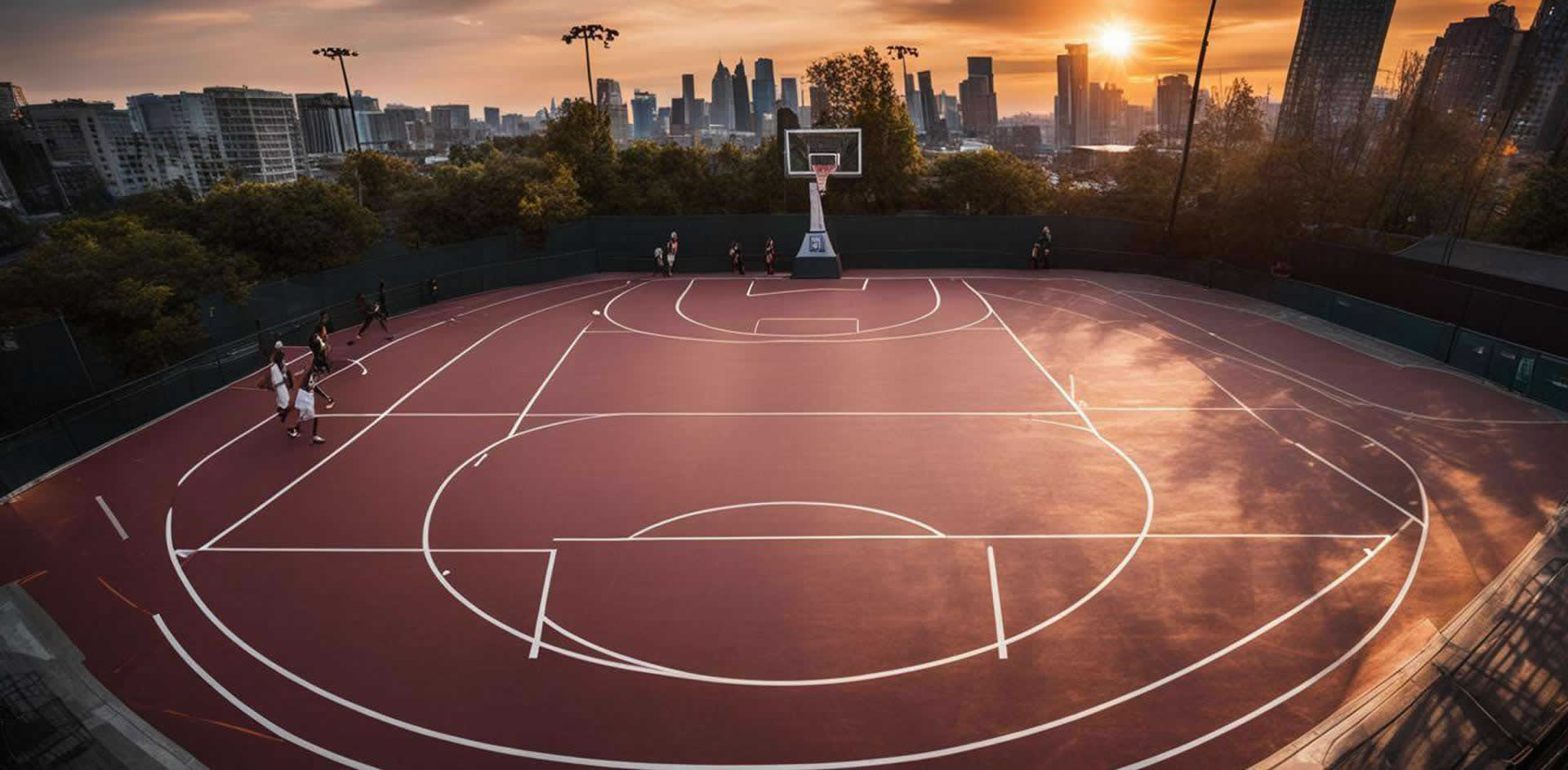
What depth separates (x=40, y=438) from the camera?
1553cm

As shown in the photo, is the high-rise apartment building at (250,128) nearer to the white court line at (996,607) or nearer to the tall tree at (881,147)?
the tall tree at (881,147)

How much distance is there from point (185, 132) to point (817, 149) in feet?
644

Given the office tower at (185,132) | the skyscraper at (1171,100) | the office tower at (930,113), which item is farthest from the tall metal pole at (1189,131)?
the office tower at (185,132)

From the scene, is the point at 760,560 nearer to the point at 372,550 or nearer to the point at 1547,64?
the point at 372,550

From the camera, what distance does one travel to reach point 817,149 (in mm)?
34156

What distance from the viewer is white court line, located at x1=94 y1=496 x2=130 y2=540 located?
13.2m

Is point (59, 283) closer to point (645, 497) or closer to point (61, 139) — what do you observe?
point (645, 497)

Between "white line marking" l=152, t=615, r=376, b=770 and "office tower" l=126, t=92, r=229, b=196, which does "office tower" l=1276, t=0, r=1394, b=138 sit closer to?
"white line marking" l=152, t=615, r=376, b=770

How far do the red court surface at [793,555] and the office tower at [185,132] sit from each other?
156997mm

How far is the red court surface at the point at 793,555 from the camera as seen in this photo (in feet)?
29.1

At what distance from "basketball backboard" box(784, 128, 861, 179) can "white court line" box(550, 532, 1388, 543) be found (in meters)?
24.2

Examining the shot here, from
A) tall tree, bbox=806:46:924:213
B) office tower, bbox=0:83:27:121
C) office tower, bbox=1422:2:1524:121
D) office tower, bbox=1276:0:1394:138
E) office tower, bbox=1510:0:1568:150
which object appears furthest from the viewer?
office tower, bbox=1276:0:1394:138

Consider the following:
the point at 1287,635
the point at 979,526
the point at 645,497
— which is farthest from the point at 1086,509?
the point at 645,497

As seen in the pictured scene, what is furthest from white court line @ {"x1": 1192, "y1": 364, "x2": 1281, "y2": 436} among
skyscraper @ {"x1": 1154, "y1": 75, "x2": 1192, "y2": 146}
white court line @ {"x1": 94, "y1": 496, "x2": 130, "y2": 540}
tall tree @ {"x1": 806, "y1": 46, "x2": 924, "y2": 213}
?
skyscraper @ {"x1": 1154, "y1": 75, "x2": 1192, "y2": 146}
